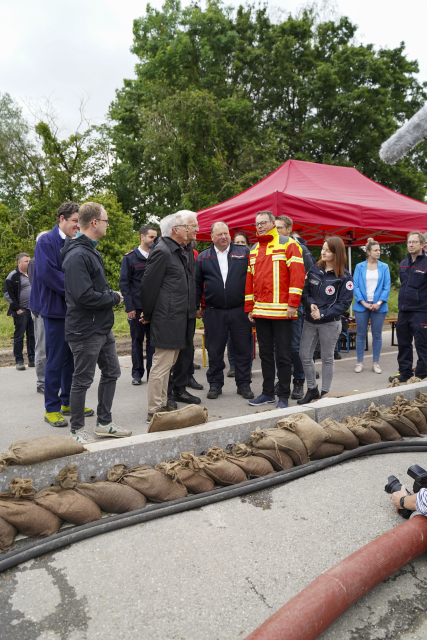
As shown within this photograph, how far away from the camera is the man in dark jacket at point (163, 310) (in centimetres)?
464

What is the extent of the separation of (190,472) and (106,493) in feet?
1.83

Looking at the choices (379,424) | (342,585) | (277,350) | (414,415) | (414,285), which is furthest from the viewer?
(414,285)

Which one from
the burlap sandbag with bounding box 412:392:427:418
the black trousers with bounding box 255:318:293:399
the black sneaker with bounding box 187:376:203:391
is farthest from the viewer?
the black sneaker with bounding box 187:376:203:391

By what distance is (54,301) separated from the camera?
4734mm

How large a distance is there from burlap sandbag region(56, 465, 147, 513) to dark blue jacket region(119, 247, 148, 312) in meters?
3.81

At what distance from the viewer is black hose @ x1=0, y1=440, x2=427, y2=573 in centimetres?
255

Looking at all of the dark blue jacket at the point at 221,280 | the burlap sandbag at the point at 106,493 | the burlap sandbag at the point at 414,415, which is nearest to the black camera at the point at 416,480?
the burlap sandbag at the point at 414,415

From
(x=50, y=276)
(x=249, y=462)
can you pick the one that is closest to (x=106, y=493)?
(x=249, y=462)

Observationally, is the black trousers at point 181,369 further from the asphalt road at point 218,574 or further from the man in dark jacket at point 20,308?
the man in dark jacket at point 20,308

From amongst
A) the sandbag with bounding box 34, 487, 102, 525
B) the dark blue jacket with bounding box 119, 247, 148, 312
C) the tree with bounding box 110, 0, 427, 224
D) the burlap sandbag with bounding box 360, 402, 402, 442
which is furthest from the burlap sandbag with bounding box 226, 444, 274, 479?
the tree with bounding box 110, 0, 427, 224

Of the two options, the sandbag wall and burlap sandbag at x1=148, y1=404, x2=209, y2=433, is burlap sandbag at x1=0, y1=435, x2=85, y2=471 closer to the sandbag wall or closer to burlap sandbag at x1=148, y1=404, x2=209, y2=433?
the sandbag wall

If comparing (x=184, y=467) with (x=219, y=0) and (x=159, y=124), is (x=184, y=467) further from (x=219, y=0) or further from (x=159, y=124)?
(x=219, y=0)

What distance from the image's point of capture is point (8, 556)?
248 centimetres

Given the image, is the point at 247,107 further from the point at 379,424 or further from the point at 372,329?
the point at 379,424
